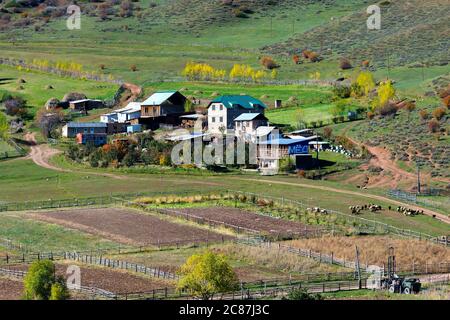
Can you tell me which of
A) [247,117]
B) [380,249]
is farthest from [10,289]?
[247,117]

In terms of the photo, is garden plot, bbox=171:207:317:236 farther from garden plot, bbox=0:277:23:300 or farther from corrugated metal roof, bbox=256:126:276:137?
corrugated metal roof, bbox=256:126:276:137

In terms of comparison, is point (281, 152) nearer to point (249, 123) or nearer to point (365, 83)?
point (249, 123)

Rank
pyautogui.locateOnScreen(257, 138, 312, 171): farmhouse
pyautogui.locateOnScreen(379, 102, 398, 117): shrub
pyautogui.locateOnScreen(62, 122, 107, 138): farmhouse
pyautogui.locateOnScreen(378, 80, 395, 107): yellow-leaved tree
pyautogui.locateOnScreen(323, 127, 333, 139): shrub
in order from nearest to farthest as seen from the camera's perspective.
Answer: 1. pyautogui.locateOnScreen(257, 138, 312, 171): farmhouse
2. pyautogui.locateOnScreen(323, 127, 333, 139): shrub
3. pyautogui.locateOnScreen(379, 102, 398, 117): shrub
4. pyautogui.locateOnScreen(62, 122, 107, 138): farmhouse
5. pyautogui.locateOnScreen(378, 80, 395, 107): yellow-leaved tree

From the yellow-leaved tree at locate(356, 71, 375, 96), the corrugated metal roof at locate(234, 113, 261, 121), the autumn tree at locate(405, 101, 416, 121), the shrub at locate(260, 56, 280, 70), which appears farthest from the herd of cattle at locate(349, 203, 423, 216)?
the shrub at locate(260, 56, 280, 70)

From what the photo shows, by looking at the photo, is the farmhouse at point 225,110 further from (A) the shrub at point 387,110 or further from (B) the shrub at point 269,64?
(B) the shrub at point 269,64

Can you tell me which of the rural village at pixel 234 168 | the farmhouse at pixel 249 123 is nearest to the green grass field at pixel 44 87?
the rural village at pixel 234 168

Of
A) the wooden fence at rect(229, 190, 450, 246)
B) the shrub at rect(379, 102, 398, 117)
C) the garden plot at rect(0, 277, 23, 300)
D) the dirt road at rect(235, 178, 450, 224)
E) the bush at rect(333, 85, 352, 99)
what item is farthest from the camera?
the bush at rect(333, 85, 352, 99)
